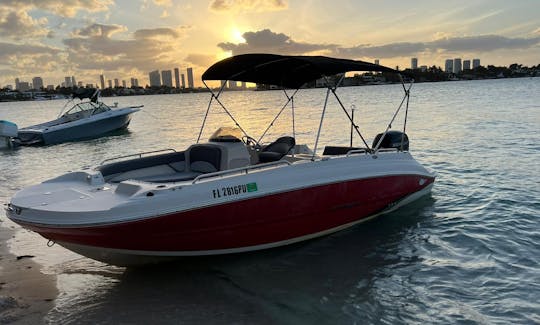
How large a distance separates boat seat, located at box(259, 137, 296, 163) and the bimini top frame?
517 millimetres

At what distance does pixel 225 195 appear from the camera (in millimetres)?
5418

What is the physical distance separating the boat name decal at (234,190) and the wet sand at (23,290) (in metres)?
2.29

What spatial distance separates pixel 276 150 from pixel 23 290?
418cm

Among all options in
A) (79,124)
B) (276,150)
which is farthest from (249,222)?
(79,124)

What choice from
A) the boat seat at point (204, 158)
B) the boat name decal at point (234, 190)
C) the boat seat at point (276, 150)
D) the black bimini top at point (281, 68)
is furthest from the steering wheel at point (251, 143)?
the boat name decal at point (234, 190)

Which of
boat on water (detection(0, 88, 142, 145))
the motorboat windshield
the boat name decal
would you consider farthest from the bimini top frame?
the motorboat windshield

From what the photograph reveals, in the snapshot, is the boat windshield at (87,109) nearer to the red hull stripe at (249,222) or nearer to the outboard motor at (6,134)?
the outboard motor at (6,134)

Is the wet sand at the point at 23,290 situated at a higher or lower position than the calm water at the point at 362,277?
higher

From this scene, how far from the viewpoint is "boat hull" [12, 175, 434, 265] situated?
504 cm

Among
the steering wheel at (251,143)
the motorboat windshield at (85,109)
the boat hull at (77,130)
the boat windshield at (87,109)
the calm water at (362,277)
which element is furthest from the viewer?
the boat windshield at (87,109)

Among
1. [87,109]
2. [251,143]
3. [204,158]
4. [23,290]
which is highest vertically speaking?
[87,109]

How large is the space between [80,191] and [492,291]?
5401 mm

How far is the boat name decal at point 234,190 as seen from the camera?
538 cm

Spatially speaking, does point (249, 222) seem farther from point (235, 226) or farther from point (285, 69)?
point (285, 69)
